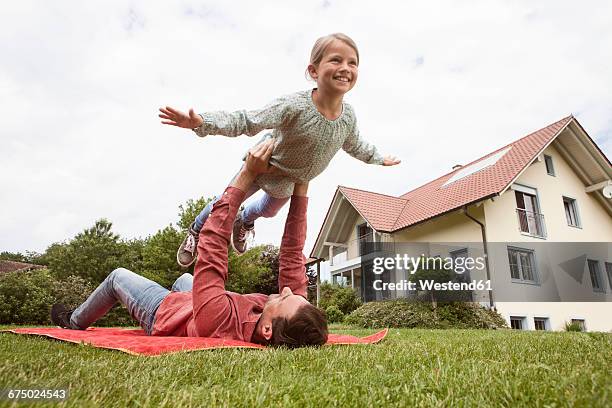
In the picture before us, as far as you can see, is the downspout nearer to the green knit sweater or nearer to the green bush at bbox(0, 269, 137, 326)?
the green knit sweater

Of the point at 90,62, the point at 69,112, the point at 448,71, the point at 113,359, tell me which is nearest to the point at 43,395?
the point at 113,359

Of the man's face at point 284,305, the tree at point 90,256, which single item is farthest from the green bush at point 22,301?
the man's face at point 284,305

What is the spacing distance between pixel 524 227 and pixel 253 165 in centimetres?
1370

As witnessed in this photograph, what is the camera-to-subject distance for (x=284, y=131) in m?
3.11

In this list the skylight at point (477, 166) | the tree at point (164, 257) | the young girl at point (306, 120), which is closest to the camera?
the young girl at point (306, 120)

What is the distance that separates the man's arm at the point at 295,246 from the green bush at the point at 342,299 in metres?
13.2

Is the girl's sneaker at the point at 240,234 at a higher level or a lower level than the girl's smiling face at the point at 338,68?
lower

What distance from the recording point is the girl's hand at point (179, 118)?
2635 mm

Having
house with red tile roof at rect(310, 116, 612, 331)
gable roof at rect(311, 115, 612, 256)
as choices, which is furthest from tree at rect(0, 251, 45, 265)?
house with red tile roof at rect(310, 116, 612, 331)

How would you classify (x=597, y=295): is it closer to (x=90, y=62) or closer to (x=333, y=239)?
(x=333, y=239)

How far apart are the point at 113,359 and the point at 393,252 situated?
1455 centimetres

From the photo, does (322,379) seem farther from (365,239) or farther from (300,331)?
(365,239)

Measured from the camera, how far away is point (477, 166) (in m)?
16.4

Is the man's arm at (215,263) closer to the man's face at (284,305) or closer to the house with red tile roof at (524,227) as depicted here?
the man's face at (284,305)
